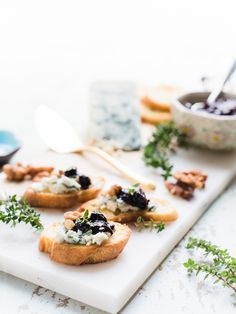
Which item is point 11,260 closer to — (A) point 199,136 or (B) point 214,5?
(A) point 199,136

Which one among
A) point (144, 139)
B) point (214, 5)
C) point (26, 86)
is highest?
point (214, 5)

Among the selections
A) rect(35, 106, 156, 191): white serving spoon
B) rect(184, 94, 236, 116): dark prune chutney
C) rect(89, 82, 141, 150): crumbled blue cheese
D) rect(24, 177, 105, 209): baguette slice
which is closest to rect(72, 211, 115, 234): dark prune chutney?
rect(24, 177, 105, 209): baguette slice

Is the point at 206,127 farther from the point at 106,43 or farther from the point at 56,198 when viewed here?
the point at 106,43

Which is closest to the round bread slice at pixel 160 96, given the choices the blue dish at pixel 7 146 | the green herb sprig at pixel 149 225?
the blue dish at pixel 7 146

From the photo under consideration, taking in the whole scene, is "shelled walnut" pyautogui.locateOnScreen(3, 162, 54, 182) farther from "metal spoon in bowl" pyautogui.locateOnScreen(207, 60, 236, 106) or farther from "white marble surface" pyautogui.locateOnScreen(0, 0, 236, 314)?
"metal spoon in bowl" pyautogui.locateOnScreen(207, 60, 236, 106)

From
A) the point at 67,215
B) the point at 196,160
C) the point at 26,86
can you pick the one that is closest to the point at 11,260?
the point at 67,215

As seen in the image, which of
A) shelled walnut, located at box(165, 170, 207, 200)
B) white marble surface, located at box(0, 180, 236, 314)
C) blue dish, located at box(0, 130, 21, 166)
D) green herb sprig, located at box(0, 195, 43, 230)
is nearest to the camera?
white marble surface, located at box(0, 180, 236, 314)
